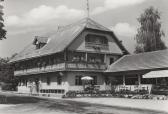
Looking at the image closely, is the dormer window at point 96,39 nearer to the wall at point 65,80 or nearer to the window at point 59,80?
the wall at point 65,80

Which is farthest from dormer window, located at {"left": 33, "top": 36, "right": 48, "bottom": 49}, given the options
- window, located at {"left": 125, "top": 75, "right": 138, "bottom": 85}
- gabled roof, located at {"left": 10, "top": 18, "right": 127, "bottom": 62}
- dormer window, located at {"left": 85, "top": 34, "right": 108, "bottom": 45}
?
window, located at {"left": 125, "top": 75, "right": 138, "bottom": 85}

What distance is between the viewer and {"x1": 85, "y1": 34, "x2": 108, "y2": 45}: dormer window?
41.9m

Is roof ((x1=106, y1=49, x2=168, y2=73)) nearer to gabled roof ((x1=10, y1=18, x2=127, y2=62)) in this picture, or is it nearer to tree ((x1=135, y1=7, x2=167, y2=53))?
gabled roof ((x1=10, y1=18, x2=127, y2=62))

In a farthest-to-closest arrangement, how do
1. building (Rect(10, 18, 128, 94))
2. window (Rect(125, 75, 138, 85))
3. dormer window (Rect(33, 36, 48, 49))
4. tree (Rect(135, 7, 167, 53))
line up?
tree (Rect(135, 7, 167, 53)) < dormer window (Rect(33, 36, 48, 49)) < window (Rect(125, 75, 138, 85)) < building (Rect(10, 18, 128, 94))

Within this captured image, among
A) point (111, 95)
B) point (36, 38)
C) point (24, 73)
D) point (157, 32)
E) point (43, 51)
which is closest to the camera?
point (111, 95)

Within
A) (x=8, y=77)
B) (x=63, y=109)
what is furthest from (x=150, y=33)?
(x=63, y=109)

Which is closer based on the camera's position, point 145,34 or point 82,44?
point 82,44

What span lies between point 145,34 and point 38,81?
71.8 ft

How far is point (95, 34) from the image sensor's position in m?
42.2

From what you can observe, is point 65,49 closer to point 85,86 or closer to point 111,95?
point 85,86

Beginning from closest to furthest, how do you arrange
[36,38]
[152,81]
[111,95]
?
[111,95], [152,81], [36,38]

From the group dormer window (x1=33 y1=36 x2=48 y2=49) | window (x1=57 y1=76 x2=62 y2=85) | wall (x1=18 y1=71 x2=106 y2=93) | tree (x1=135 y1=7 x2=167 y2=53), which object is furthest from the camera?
tree (x1=135 y1=7 x2=167 y2=53)

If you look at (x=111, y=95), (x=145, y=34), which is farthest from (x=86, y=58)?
(x=145, y=34)

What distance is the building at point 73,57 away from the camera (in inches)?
1540
